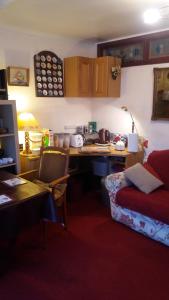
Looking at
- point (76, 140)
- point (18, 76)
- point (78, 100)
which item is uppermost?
point (18, 76)

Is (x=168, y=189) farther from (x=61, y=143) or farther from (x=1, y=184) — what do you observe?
(x=1, y=184)

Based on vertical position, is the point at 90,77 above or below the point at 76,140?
above

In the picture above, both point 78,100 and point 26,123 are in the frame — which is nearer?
point 26,123

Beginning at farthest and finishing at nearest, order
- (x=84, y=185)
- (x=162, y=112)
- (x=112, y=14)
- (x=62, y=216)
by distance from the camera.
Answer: (x=84, y=185), (x=162, y=112), (x=62, y=216), (x=112, y=14)

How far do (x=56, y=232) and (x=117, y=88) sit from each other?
232 centimetres

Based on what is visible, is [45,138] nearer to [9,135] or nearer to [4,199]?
[9,135]

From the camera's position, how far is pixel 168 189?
2.84m

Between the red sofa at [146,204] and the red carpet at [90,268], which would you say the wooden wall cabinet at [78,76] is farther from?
the red carpet at [90,268]

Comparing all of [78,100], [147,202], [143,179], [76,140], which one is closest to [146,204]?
[147,202]

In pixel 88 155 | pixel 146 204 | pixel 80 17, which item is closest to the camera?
pixel 146 204

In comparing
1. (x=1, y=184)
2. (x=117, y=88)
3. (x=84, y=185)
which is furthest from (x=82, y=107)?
(x=1, y=184)

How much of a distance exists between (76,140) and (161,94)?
1390mm

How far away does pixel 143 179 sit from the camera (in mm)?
2766

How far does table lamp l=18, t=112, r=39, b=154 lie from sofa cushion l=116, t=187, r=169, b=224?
52.9 inches
